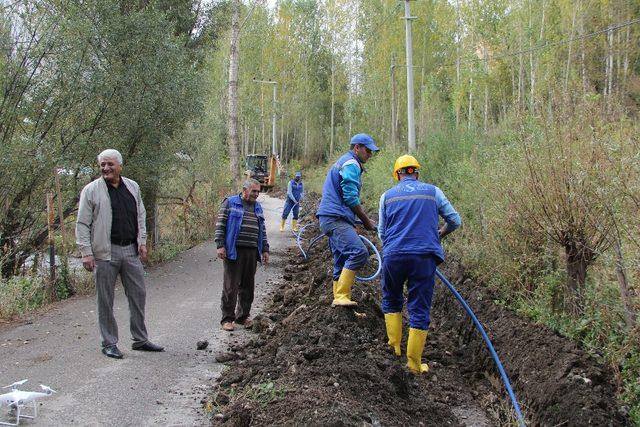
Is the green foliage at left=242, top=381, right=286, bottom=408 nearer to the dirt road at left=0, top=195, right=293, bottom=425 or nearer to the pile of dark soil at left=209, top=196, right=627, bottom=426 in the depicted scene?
the pile of dark soil at left=209, top=196, right=627, bottom=426

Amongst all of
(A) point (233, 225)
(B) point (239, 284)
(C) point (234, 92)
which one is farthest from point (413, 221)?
(C) point (234, 92)

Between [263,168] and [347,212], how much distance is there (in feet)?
125

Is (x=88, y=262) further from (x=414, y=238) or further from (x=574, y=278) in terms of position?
(x=574, y=278)

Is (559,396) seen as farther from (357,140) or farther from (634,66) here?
(634,66)

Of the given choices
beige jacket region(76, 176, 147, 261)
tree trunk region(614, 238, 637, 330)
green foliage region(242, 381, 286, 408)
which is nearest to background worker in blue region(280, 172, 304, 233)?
beige jacket region(76, 176, 147, 261)

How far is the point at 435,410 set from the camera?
5.47m

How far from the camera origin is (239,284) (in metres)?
8.02

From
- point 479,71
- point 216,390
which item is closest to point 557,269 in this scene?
point 216,390

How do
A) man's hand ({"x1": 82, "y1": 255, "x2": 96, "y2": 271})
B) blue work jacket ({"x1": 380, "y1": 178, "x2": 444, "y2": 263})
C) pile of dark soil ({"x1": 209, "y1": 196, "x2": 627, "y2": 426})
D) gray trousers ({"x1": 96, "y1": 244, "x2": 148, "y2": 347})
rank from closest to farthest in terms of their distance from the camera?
pile of dark soil ({"x1": 209, "y1": 196, "x2": 627, "y2": 426}) → blue work jacket ({"x1": 380, "y1": 178, "x2": 444, "y2": 263}) → man's hand ({"x1": 82, "y1": 255, "x2": 96, "y2": 271}) → gray trousers ({"x1": 96, "y1": 244, "x2": 148, "y2": 347})

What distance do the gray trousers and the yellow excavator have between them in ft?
117

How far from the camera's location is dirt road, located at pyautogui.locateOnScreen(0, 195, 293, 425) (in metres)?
4.97

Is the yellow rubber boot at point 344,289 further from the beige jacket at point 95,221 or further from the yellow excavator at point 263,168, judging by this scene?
the yellow excavator at point 263,168

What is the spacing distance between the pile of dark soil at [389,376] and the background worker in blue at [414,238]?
0.56m

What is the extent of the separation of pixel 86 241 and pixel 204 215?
49.2ft
